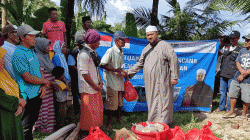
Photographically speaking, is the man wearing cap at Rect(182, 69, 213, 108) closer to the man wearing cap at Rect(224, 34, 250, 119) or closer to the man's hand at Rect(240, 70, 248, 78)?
the man wearing cap at Rect(224, 34, 250, 119)

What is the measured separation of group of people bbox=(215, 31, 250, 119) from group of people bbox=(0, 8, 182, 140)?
1.95 metres

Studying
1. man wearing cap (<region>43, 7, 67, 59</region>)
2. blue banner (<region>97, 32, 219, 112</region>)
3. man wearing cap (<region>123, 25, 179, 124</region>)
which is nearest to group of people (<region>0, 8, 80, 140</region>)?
man wearing cap (<region>43, 7, 67, 59</region>)

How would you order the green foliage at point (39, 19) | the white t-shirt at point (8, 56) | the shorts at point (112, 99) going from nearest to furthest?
the white t-shirt at point (8, 56) < the shorts at point (112, 99) < the green foliage at point (39, 19)

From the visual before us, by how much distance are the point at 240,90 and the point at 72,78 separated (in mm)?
3888

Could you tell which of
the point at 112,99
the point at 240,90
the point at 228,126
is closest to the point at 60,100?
the point at 112,99

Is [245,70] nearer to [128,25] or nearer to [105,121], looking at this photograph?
[105,121]

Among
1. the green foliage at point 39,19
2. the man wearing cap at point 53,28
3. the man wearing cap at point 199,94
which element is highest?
the green foliage at point 39,19

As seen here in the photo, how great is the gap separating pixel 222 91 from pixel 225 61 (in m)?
0.77

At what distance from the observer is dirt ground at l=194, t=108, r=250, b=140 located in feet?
12.4

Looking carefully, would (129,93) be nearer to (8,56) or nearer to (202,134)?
(202,134)

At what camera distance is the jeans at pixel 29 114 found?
272 cm

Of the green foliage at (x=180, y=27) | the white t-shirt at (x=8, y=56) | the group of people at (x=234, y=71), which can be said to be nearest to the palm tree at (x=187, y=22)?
the green foliage at (x=180, y=27)

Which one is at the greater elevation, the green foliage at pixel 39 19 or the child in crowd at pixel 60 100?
the green foliage at pixel 39 19

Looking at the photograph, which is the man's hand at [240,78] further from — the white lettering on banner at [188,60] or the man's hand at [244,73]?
the white lettering on banner at [188,60]
